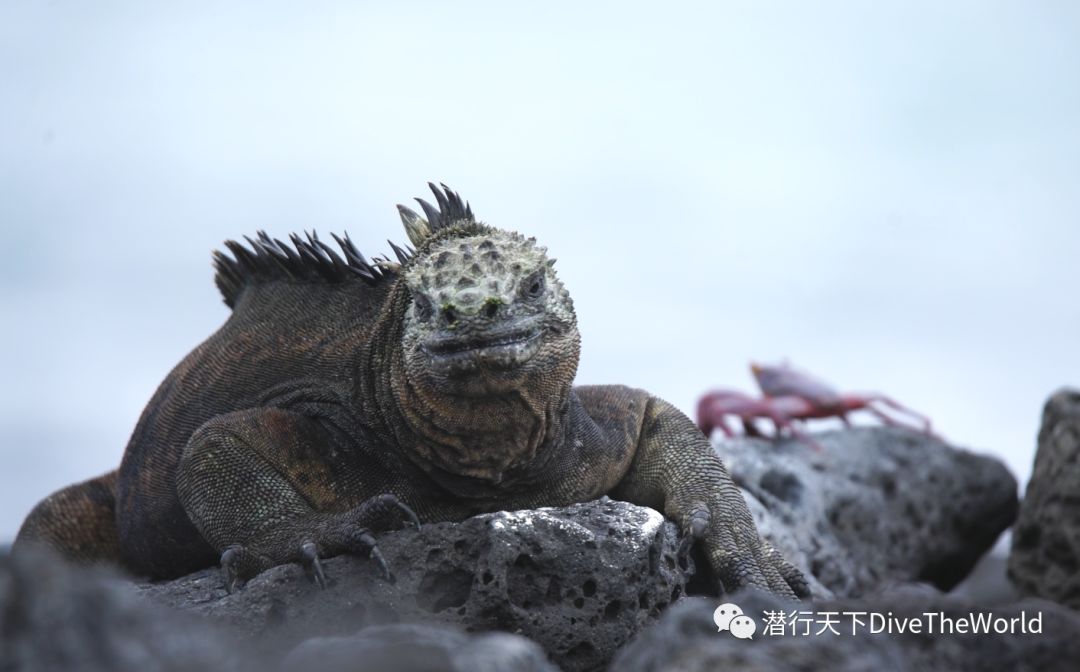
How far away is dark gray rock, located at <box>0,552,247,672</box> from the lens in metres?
1.97

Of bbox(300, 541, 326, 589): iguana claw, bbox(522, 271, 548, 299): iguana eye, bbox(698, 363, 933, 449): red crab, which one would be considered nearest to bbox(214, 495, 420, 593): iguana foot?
bbox(300, 541, 326, 589): iguana claw

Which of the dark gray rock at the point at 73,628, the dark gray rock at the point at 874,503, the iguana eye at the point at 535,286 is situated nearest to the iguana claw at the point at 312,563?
the iguana eye at the point at 535,286

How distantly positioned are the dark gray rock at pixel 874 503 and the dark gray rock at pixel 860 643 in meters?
2.93

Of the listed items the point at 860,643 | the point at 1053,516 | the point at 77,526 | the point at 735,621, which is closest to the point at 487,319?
the point at 735,621

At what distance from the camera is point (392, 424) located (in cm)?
489

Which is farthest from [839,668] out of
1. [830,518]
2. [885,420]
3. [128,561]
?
[885,420]

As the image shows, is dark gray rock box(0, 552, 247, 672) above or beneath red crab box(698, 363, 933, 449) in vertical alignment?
above

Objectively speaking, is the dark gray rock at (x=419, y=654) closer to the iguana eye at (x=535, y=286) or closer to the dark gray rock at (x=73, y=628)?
the dark gray rock at (x=73, y=628)

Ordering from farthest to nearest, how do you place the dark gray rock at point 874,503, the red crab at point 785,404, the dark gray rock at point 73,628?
the red crab at point 785,404, the dark gray rock at point 874,503, the dark gray rock at point 73,628

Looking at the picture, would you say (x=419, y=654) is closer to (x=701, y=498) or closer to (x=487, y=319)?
(x=487, y=319)

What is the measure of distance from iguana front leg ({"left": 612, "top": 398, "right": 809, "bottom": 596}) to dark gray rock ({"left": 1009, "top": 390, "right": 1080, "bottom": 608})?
285 centimetres

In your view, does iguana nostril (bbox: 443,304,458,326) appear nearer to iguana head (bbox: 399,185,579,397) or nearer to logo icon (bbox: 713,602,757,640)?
iguana head (bbox: 399,185,579,397)

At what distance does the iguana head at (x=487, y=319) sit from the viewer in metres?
4.27

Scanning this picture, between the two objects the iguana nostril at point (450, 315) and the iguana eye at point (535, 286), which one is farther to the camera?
the iguana eye at point (535, 286)
